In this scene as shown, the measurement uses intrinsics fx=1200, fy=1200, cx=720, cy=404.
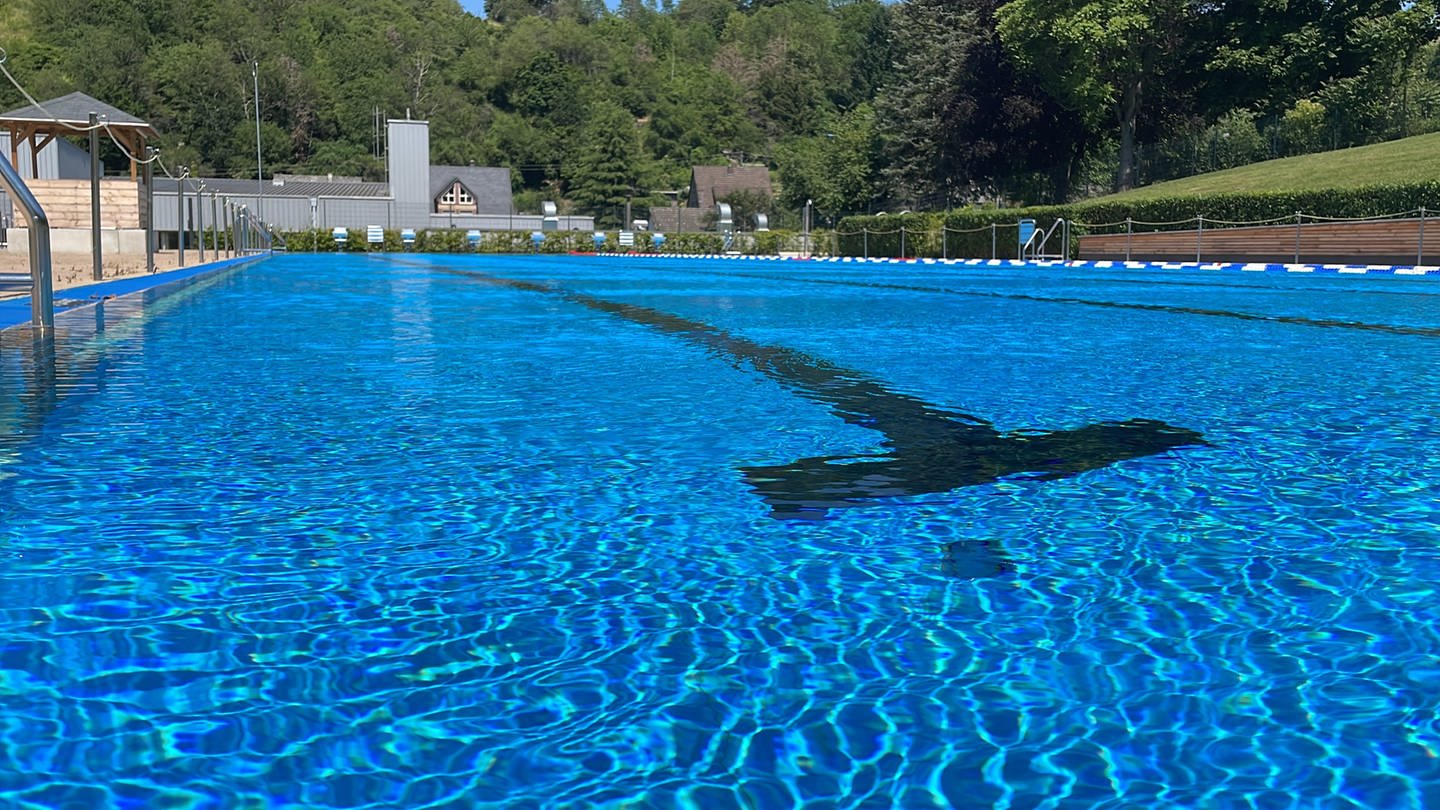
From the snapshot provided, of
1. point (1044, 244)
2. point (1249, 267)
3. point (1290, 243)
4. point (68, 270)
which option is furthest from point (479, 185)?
point (68, 270)

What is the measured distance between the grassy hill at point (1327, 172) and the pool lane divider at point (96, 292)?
23824 millimetres

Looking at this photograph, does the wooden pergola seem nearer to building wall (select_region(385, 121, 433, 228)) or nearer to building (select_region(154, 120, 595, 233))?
building (select_region(154, 120, 595, 233))

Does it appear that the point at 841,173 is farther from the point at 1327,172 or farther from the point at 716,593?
the point at 716,593

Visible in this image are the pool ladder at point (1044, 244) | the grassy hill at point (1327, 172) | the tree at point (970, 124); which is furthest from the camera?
the tree at point (970, 124)

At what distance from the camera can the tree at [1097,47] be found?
136ft

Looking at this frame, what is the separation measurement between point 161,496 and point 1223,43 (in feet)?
156

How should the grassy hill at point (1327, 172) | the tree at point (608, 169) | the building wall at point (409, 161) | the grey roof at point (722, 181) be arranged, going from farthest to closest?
1. the grey roof at point (722, 181)
2. the tree at point (608, 169)
3. the building wall at point (409, 161)
4. the grassy hill at point (1327, 172)

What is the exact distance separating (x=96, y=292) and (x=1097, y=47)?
36.4 meters

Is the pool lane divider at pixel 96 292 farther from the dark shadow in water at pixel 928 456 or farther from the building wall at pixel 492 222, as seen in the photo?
the building wall at pixel 492 222

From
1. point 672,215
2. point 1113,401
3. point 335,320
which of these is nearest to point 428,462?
point 1113,401

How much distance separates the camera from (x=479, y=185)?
258 ft

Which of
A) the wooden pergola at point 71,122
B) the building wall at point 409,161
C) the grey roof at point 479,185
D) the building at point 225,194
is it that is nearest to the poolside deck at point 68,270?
the building at point 225,194

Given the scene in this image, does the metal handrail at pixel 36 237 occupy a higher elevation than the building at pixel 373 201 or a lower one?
lower

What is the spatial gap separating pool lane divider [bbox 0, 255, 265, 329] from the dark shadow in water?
663cm
